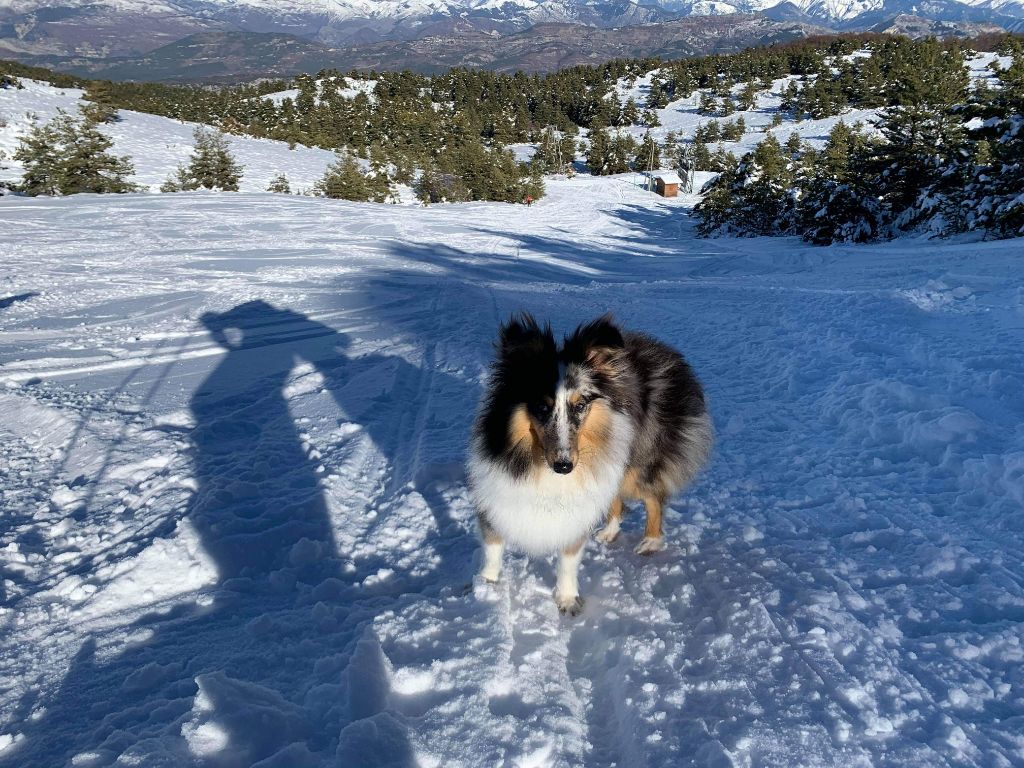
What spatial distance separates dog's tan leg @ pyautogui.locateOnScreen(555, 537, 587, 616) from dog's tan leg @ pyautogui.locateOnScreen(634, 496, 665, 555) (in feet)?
2.28

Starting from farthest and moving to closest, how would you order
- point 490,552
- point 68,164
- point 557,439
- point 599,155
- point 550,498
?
point 599,155 → point 68,164 → point 490,552 → point 550,498 → point 557,439

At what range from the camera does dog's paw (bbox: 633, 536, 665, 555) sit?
13.3ft

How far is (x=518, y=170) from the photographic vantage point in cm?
3934

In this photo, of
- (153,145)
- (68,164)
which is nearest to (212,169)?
(68,164)

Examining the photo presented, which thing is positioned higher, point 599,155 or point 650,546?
point 599,155

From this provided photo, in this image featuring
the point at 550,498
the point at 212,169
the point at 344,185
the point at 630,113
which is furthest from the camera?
the point at 630,113

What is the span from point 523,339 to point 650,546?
74.6 inches

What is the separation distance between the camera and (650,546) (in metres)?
4.07

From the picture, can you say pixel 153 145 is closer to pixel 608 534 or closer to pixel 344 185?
pixel 344 185

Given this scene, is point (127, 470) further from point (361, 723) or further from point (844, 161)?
point (844, 161)

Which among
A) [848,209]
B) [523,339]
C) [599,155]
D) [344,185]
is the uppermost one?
[599,155]

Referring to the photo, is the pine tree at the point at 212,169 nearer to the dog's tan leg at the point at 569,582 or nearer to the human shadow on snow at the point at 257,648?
the human shadow on snow at the point at 257,648

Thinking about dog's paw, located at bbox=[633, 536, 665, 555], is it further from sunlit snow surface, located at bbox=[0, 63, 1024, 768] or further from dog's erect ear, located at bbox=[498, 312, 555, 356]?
dog's erect ear, located at bbox=[498, 312, 555, 356]

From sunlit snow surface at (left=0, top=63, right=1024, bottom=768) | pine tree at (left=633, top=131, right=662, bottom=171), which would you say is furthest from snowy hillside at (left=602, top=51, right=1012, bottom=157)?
sunlit snow surface at (left=0, top=63, right=1024, bottom=768)
